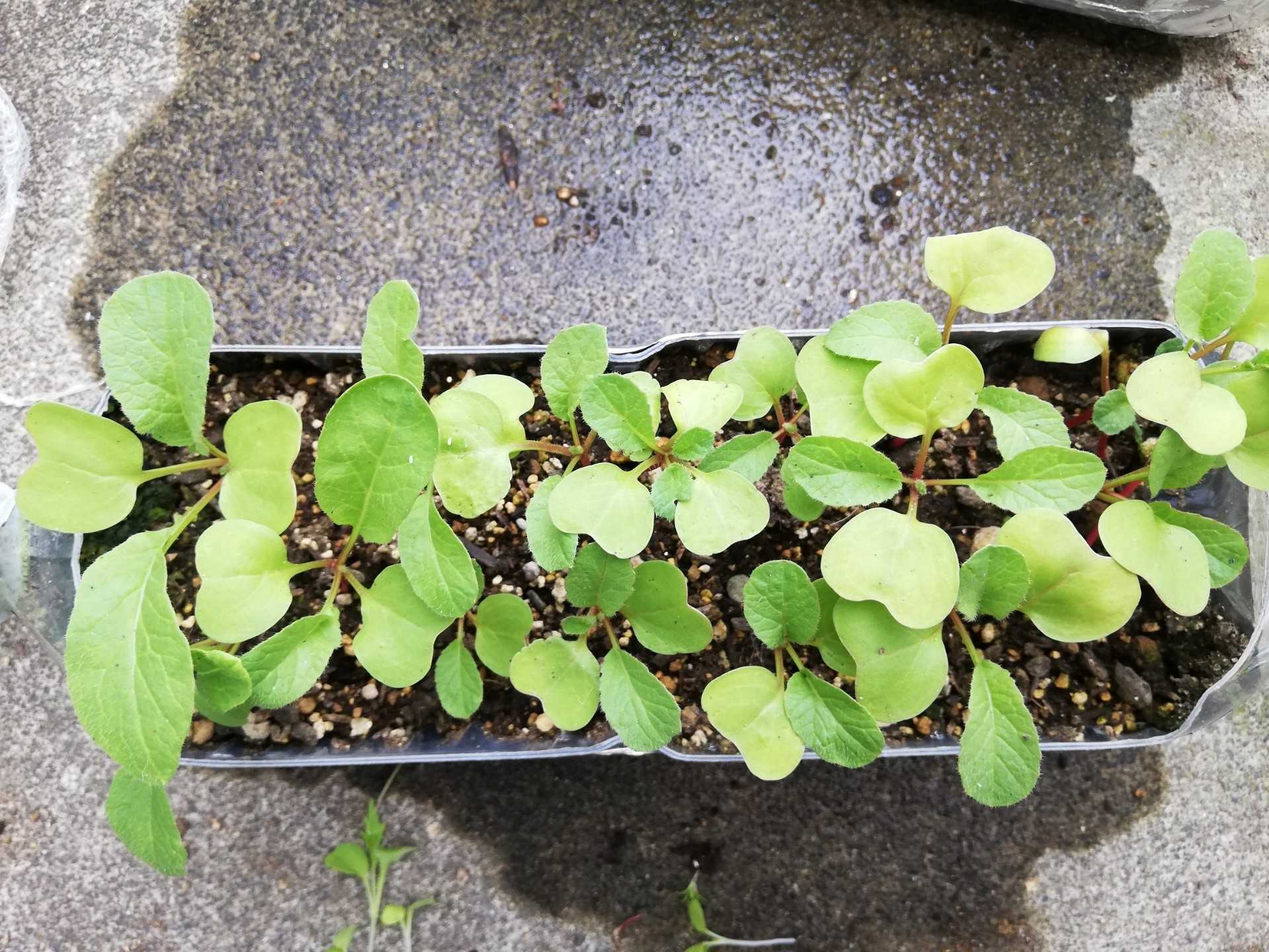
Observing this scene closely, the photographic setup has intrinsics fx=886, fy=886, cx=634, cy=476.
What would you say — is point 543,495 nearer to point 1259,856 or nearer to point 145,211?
point 145,211

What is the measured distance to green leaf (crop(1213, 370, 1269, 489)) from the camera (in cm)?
68

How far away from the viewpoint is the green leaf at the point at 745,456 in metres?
0.68

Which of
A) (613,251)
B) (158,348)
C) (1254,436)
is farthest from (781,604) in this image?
(613,251)

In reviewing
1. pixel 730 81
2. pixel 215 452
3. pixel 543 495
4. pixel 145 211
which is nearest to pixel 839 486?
pixel 543 495

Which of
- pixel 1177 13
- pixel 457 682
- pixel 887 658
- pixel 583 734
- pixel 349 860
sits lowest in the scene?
pixel 349 860

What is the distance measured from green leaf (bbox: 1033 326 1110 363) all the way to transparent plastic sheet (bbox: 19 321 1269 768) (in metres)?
0.04

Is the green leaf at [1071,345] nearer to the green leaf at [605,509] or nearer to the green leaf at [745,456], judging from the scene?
the green leaf at [745,456]

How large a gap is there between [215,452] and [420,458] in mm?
248

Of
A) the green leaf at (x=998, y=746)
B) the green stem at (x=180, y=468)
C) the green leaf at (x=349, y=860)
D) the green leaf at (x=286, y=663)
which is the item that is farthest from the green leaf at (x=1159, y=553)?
the green leaf at (x=349, y=860)

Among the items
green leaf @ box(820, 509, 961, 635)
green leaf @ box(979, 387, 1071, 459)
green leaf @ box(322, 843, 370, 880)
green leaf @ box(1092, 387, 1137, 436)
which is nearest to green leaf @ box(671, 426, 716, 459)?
green leaf @ box(820, 509, 961, 635)

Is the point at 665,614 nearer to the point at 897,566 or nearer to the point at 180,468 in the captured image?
the point at 897,566

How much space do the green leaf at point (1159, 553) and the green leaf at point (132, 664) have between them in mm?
658

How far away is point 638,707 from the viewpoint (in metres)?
0.69

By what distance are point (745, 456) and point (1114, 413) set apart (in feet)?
0.98
